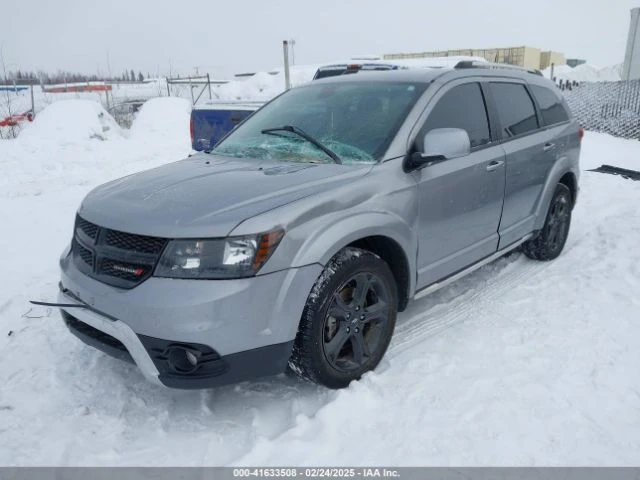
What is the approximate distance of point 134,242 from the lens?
2.59m

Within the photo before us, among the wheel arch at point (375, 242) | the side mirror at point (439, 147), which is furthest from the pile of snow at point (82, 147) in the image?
the side mirror at point (439, 147)

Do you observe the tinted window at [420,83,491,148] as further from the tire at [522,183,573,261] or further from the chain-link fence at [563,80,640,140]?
the chain-link fence at [563,80,640,140]

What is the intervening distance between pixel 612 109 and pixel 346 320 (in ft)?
54.2

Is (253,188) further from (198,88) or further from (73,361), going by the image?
(198,88)

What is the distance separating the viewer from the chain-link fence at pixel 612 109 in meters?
14.7

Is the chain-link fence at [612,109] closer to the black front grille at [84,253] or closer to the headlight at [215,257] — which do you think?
the headlight at [215,257]

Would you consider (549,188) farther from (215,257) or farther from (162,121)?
(162,121)

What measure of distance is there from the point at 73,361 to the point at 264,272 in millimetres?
1719

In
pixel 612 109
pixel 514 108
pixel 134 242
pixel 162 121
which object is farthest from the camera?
pixel 162 121

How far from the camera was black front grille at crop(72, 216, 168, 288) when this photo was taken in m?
2.53

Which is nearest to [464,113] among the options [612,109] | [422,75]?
[422,75]

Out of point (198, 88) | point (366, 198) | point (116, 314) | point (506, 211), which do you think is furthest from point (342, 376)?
point (198, 88)

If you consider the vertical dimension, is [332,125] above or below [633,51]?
below

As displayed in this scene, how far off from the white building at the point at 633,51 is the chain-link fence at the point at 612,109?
7.00 m
